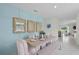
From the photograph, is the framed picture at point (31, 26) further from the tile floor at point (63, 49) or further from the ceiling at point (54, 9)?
the tile floor at point (63, 49)

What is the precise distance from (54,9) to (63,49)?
2.59 feet

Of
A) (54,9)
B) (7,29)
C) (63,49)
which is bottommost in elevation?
(63,49)

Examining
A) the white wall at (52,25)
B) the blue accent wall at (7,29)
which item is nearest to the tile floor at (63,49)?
the white wall at (52,25)

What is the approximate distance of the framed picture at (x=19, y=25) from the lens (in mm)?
2014

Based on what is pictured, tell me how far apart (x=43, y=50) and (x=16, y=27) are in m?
0.68

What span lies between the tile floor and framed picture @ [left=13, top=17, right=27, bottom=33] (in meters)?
0.56

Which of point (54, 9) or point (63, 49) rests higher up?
point (54, 9)

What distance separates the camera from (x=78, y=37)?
206 centimetres

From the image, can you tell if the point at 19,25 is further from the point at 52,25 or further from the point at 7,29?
the point at 52,25

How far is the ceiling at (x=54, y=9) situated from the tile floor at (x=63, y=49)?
0.45 metres

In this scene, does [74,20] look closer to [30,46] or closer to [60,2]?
[60,2]

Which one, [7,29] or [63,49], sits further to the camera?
[63,49]

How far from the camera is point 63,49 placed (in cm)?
208

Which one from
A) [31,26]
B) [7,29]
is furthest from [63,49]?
[7,29]
